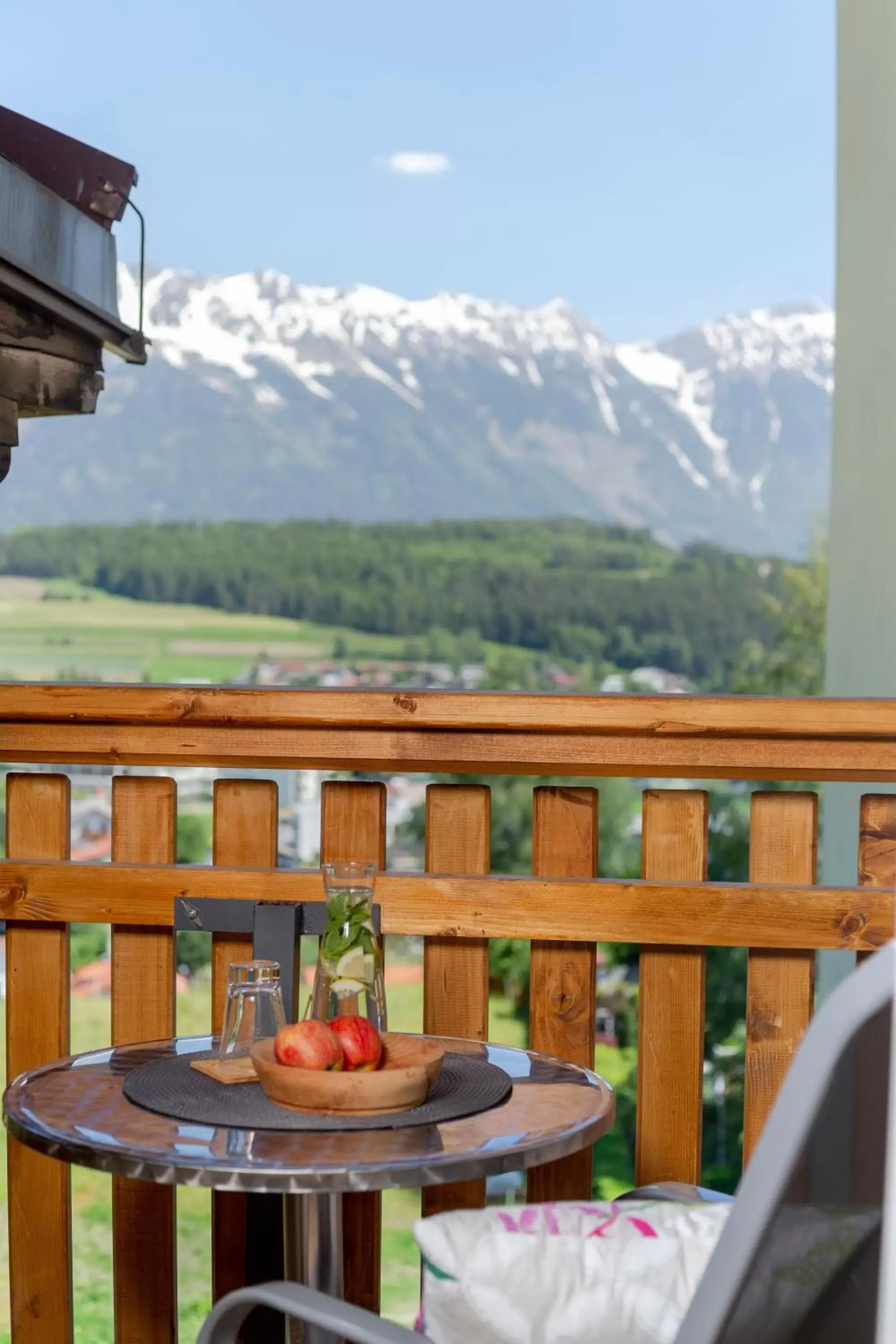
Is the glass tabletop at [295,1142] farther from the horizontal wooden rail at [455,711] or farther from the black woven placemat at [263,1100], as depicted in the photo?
the horizontal wooden rail at [455,711]

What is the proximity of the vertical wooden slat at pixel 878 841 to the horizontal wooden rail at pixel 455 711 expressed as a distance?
108 mm

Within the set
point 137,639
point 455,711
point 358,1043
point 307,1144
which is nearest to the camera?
point 307,1144

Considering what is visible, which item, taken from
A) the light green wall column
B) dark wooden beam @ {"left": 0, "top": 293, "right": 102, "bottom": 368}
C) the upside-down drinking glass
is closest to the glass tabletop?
the upside-down drinking glass

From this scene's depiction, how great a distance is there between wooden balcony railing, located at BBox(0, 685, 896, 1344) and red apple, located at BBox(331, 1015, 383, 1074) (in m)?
0.37

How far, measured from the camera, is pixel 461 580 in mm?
20156

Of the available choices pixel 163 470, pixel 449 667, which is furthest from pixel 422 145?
pixel 449 667

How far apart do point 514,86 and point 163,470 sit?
10.7 meters

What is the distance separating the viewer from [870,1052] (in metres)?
0.80

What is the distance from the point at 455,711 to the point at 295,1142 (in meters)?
0.58

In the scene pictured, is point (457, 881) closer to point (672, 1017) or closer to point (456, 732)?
point (456, 732)

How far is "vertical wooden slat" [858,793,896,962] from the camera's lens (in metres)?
1.66

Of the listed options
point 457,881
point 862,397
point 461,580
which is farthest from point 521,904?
point 461,580

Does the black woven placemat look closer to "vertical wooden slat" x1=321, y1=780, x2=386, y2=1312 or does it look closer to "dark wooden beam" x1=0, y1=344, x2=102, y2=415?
"vertical wooden slat" x1=321, y1=780, x2=386, y2=1312

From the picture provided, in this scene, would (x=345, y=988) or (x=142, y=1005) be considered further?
(x=142, y=1005)
